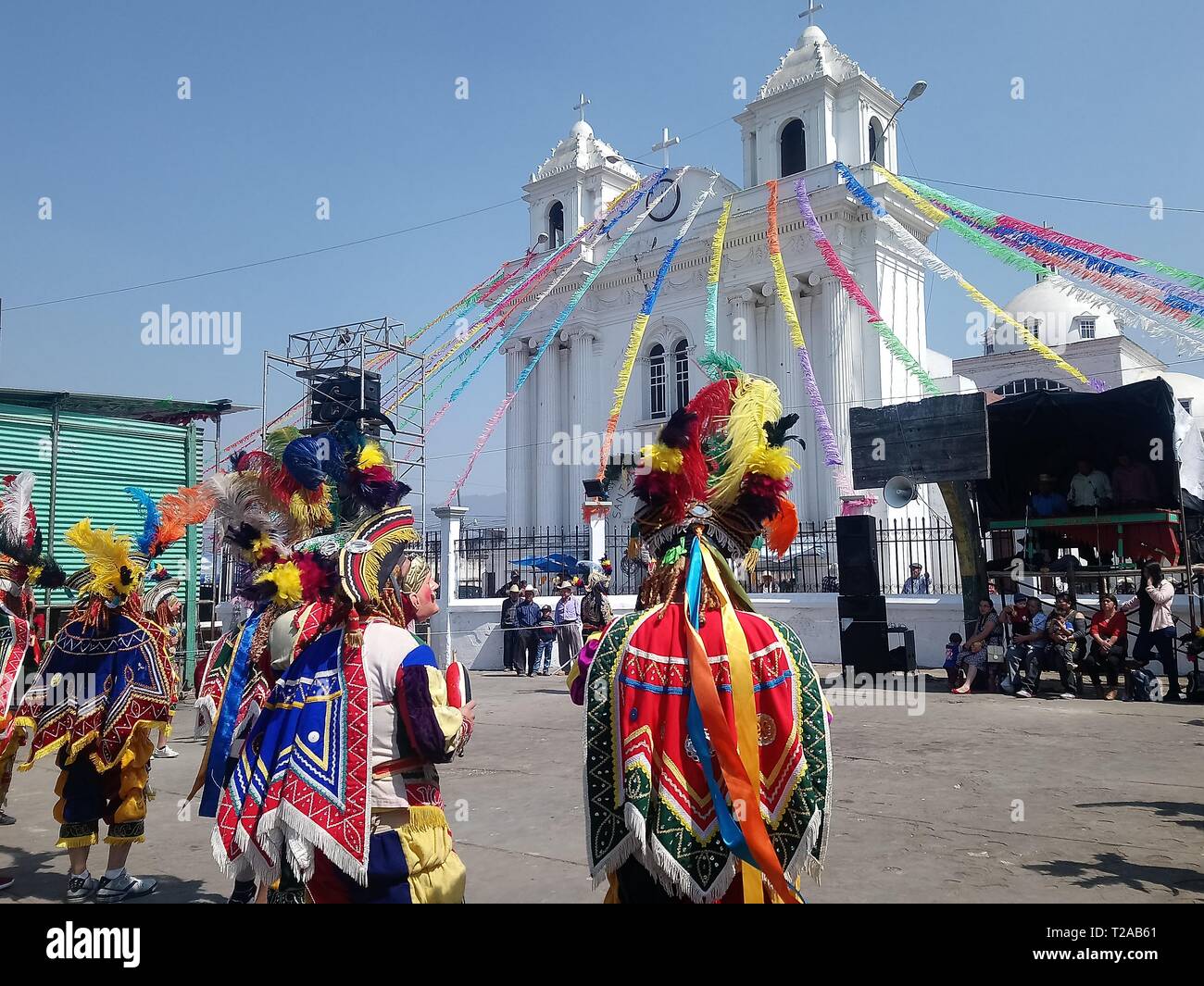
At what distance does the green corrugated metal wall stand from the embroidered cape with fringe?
38.0 feet

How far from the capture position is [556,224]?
3095 cm

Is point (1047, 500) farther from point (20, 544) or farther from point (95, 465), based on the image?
point (95, 465)

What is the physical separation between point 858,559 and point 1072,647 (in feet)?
10.3

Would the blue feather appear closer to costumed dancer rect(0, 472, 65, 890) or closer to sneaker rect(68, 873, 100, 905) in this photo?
costumed dancer rect(0, 472, 65, 890)

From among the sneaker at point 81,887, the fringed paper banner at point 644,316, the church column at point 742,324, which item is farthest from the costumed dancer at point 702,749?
the church column at point 742,324

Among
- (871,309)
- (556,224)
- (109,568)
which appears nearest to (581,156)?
(556,224)

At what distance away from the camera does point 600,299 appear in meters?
28.7

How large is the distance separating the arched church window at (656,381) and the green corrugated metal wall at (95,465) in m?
16.3

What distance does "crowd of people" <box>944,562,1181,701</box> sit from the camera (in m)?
11.6

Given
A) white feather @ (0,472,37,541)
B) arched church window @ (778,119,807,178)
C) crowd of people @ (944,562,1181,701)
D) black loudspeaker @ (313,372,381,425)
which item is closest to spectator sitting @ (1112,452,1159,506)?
crowd of people @ (944,562,1181,701)

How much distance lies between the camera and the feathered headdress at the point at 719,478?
11.1 ft

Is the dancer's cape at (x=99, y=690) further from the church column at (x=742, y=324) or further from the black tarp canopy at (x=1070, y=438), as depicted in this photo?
the church column at (x=742, y=324)
